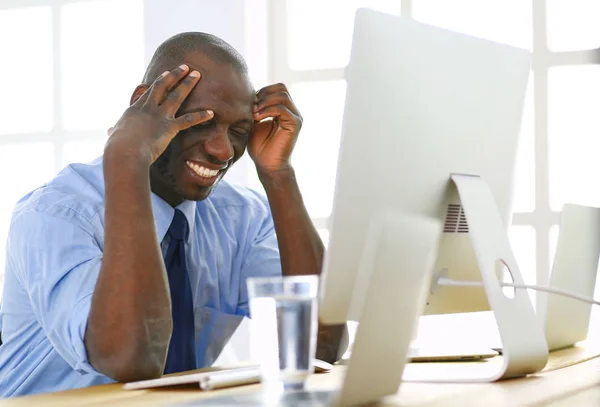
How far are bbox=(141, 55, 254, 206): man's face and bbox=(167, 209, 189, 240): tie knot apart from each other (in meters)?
0.04

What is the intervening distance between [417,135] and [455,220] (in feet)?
0.53

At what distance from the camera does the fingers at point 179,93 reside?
1.50 metres

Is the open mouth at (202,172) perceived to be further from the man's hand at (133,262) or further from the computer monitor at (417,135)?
the computer monitor at (417,135)

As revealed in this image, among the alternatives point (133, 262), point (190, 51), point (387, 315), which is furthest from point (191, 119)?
point (387, 315)

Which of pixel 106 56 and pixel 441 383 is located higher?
pixel 106 56

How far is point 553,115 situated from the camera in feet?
9.60

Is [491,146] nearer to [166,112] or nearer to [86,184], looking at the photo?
[166,112]

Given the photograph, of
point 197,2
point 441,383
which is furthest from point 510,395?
point 197,2

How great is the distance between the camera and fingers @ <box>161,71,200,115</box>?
1.50 metres

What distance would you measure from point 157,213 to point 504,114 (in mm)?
701

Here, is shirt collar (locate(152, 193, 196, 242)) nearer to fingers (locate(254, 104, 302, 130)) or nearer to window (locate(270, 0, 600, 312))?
fingers (locate(254, 104, 302, 130))

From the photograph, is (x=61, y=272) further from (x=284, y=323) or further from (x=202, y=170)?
(x=284, y=323)

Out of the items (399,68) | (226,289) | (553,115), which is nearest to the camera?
(399,68)

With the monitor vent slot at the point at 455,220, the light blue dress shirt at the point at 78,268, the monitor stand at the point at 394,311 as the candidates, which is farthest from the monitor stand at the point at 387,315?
the light blue dress shirt at the point at 78,268
